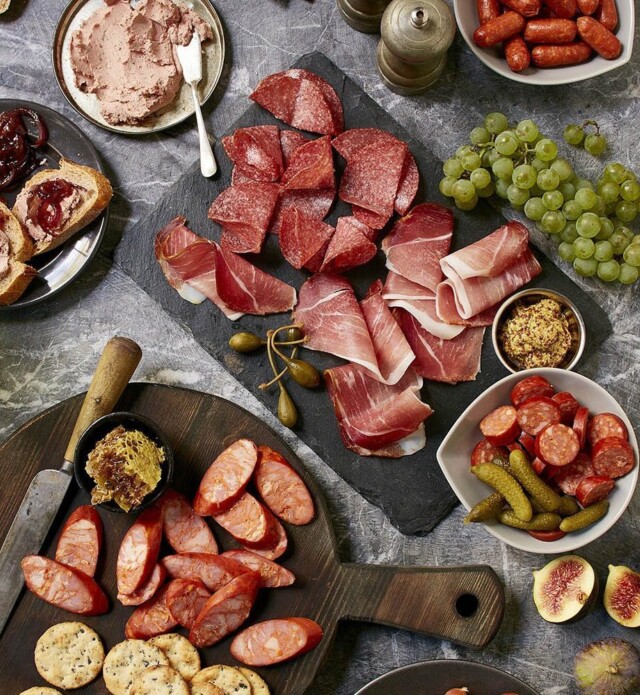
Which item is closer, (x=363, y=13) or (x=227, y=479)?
(x=227, y=479)

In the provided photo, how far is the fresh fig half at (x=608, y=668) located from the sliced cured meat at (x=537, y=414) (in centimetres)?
59

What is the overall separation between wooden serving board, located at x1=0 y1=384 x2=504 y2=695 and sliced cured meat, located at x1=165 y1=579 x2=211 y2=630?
0.11 m

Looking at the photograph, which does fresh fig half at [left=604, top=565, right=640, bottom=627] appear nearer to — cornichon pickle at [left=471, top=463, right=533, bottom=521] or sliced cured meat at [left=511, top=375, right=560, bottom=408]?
cornichon pickle at [left=471, top=463, right=533, bottom=521]

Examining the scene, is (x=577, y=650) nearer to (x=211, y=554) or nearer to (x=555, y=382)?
(x=555, y=382)

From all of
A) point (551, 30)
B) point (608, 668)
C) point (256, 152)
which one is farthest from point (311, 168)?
point (608, 668)

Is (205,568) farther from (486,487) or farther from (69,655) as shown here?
(486,487)

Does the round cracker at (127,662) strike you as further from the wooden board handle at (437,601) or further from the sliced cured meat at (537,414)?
the sliced cured meat at (537,414)

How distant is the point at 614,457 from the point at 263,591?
970 millimetres

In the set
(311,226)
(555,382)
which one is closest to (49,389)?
(311,226)

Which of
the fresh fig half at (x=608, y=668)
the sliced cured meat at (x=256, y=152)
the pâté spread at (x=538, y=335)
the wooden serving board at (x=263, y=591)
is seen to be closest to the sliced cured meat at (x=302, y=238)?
the sliced cured meat at (x=256, y=152)

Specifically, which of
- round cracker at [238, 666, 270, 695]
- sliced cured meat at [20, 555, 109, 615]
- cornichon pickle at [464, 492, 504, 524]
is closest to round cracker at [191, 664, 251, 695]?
round cracker at [238, 666, 270, 695]

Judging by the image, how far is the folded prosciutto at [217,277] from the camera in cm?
234

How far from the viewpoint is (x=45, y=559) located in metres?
2.18

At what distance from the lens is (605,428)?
2.14 meters
